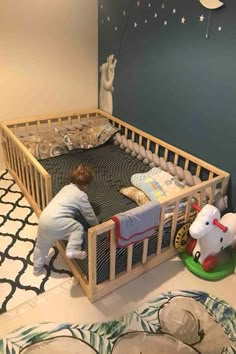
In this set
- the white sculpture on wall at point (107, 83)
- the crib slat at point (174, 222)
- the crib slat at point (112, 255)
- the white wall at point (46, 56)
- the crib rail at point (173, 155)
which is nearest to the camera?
the crib slat at point (112, 255)

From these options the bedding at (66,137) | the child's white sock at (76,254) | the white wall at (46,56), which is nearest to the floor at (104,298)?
the child's white sock at (76,254)

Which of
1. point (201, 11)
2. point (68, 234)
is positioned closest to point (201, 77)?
point (201, 11)

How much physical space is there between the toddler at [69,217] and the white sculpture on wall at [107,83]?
1.55 m

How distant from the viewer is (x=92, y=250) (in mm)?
1541

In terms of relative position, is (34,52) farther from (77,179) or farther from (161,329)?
(161,329)

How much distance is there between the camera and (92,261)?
158 cm

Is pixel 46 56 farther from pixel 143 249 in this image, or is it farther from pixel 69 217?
pixel 143 249

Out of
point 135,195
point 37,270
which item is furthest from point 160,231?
point 37,270

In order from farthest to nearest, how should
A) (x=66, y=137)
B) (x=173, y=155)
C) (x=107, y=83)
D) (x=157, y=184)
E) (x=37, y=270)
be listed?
1. (x=107, y=83)
2. (x=66, y=137)
3. (x=173, y=155)
4. (x=157, y=184)
5. (x=37, y=270)

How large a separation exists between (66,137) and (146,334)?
1.87m

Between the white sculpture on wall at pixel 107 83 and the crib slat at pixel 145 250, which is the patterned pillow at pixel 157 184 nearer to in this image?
the crib slat at pixel 145 250

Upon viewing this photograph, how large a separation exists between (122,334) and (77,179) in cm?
89

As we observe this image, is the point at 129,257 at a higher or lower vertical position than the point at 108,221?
lower

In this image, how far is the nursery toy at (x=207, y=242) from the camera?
180cm
